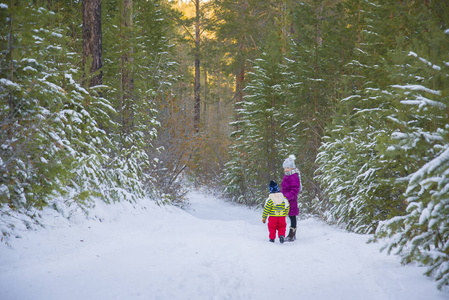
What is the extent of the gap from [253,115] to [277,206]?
9.53 metres

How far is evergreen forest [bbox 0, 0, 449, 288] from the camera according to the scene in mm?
4402

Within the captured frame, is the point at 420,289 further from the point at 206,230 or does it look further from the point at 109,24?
the point at 109,24

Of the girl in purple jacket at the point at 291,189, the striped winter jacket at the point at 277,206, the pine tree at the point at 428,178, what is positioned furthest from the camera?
the girl in purple jacket at the point at 291,189

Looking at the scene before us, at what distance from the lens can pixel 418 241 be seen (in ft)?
12.8

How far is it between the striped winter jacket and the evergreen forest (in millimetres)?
1795

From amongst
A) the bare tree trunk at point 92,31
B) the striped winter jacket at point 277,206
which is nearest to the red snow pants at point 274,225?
the striped winter jacket at point 277,206

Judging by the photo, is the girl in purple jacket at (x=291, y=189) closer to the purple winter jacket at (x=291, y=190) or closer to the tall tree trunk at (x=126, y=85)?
the purple winter jacket at (x=291, y=190)

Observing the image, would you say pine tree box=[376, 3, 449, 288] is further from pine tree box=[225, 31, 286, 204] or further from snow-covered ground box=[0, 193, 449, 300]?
pine tree box=[225, 31, 286, 204]

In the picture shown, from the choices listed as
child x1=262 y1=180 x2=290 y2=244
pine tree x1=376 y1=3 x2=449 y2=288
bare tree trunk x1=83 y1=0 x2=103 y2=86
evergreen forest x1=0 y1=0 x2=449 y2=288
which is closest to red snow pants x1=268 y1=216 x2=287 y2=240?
child x1=262 y1=180 x2=290 y2=244

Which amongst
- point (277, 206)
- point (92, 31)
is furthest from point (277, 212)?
point (92, 31)

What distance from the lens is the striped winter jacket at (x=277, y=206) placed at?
24.1 feet

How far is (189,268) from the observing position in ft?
15.5

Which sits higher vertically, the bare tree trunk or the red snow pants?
the bare tree trunk

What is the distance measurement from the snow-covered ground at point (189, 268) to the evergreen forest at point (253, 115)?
41 centimetres
